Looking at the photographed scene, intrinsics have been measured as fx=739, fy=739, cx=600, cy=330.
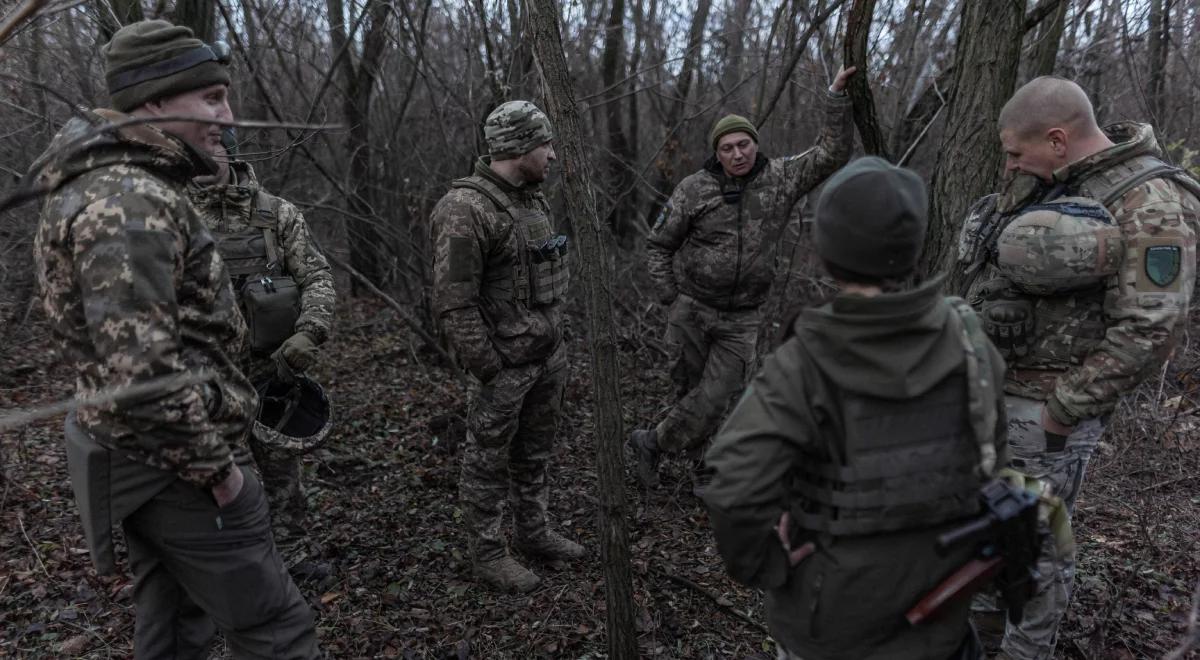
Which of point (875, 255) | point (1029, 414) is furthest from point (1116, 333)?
point (875, 255)

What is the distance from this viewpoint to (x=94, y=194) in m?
1.91

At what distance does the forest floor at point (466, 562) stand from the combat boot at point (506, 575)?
2.1 inches

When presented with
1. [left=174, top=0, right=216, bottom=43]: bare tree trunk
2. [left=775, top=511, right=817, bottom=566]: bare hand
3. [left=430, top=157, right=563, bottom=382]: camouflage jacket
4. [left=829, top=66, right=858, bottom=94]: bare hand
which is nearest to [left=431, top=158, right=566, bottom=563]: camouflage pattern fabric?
[left=430, top=157, right=563, bottom=382]: camouflage jacket

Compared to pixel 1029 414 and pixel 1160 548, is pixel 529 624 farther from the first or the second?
pixel 1160 548

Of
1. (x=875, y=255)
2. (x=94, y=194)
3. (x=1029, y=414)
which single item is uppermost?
(x=94, y=194)

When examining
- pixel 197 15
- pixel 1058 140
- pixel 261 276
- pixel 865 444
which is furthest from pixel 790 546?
pixel 197 15

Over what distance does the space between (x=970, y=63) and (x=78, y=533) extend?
5.12 m

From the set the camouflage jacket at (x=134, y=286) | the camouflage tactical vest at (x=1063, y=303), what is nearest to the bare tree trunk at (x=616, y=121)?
the camouflage tactical vest at (x=1063, y=303)

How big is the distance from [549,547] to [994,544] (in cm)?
251

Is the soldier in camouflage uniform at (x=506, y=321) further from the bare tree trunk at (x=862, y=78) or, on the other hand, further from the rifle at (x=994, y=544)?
the rifle at (x=994, y=544)

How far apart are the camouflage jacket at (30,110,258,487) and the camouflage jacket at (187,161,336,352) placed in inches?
48.9

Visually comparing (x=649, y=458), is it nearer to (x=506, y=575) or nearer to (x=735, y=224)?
(x=506, y=575)

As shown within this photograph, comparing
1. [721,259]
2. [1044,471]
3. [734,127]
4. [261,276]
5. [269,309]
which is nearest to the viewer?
[1044,471]

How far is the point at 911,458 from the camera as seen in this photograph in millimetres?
1689
